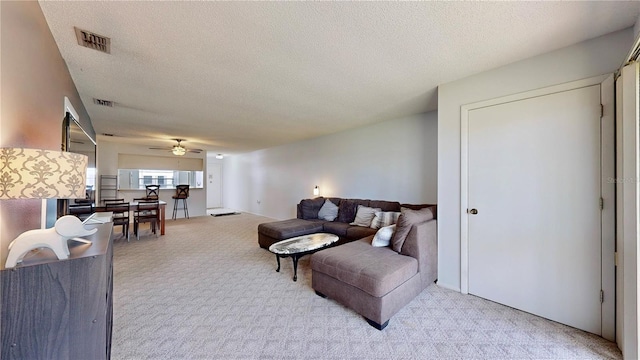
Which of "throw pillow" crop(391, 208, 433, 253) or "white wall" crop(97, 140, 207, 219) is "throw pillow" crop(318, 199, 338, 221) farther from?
"white wall" crop(97, 140, 207, 219)

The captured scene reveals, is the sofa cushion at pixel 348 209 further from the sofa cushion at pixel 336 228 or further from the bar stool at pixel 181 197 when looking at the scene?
the bar stool at pixel 181 197

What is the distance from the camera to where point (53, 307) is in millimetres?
977

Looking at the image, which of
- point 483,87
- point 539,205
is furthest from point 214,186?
point 539,205

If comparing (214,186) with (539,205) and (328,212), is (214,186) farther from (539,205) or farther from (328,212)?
(539,205)

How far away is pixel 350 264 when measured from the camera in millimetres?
2268

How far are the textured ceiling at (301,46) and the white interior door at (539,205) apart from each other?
587 mm

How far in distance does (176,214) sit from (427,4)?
28.3 feet

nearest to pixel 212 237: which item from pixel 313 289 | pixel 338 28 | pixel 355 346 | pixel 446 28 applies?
pixel 313 289

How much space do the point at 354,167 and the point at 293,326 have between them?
3.57 m

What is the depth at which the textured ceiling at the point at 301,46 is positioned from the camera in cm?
158

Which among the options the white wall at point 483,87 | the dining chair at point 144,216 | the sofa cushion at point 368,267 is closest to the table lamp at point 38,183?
the sofa cushion at point 368,267

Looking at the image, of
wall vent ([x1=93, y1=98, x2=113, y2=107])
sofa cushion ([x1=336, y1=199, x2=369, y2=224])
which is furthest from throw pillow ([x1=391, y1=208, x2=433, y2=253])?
wall vent ([x1=93, y1=98, x2=113, y2=107])

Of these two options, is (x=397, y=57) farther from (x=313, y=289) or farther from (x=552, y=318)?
(x=552, y=318)

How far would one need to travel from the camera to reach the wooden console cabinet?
0.92m
